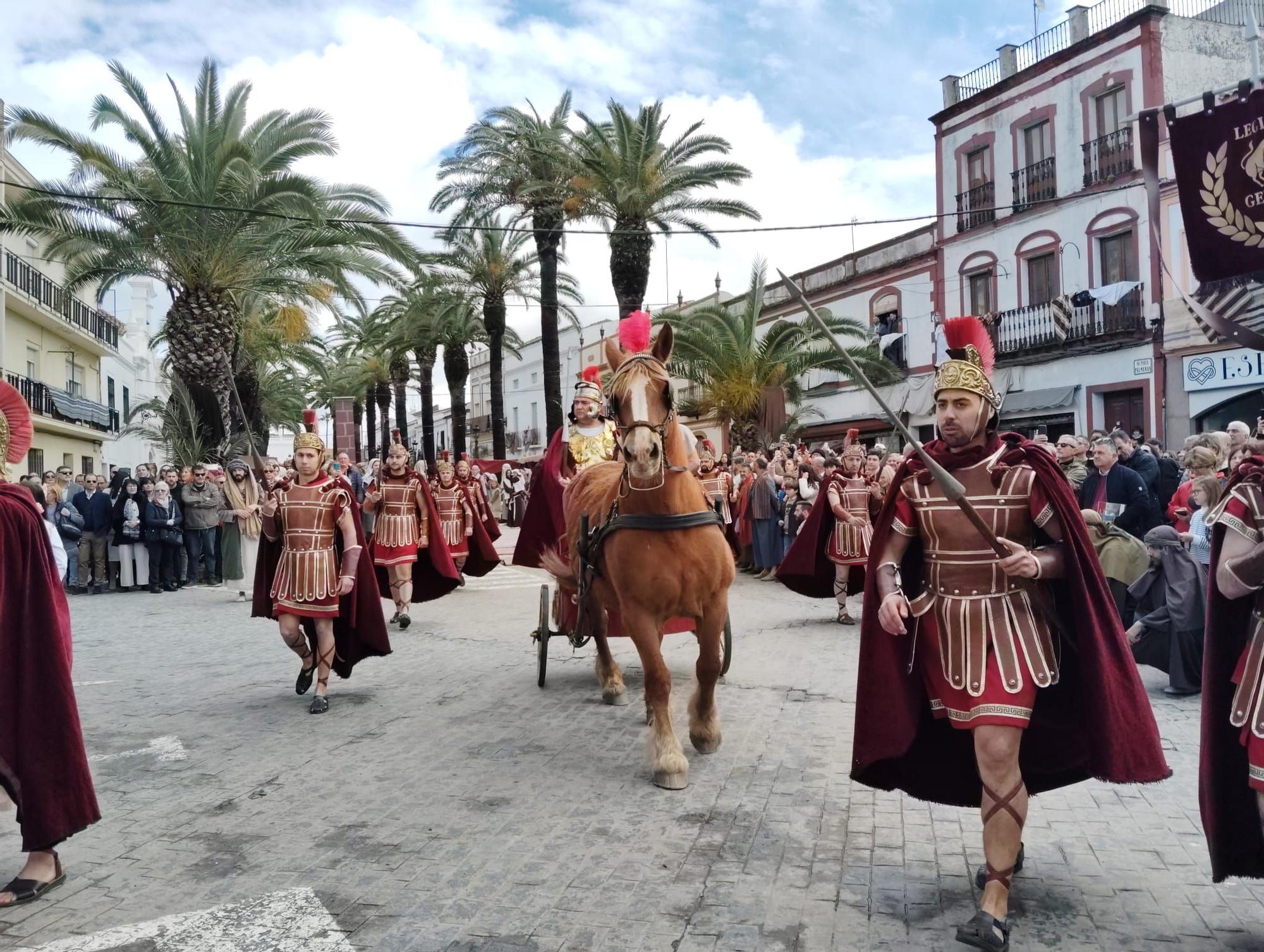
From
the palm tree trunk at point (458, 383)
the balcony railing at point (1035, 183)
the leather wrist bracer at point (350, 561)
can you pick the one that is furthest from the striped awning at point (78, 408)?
the leather wrist bracer at point (350, 561)

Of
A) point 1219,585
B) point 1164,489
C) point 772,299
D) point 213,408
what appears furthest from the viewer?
point 772,299

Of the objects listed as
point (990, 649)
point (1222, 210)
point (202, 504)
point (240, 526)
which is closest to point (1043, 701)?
point (990, 649)

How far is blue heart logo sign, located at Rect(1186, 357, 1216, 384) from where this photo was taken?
20.5 metres

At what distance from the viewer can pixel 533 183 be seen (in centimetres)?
2283

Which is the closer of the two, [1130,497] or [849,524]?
[1130,497]

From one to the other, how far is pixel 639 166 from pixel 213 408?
1033 centimetres

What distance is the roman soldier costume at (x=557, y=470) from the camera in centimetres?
805

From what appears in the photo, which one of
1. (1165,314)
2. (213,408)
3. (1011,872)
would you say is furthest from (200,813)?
(1165,314)

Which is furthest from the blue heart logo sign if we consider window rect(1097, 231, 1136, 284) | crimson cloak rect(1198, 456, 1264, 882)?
crimson cloak rect(1198, 456, 1264, 882)

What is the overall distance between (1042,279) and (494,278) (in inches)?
568

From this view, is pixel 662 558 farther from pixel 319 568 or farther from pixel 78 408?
pixel 78 408

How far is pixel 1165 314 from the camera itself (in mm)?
21641

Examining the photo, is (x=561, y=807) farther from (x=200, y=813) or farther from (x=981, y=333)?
(x=981, y=333)

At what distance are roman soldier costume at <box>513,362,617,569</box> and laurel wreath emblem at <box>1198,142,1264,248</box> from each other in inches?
169
